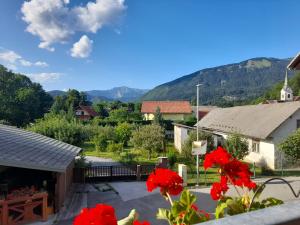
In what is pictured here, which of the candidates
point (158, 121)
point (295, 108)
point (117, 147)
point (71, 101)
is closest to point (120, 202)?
point (295, 108)

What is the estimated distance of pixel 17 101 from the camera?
224 feet

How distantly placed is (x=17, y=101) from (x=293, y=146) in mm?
60575

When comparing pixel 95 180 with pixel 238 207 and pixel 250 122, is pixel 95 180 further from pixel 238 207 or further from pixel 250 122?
pixel 238 207

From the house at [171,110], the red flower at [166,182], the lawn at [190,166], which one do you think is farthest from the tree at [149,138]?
the house at [171,110]

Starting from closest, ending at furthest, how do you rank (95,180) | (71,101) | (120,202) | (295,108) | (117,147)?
(120,202)
(95,180)
(295,108)
(117,147)
(71,101)

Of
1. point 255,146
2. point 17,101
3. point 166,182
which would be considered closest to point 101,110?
point 17,101

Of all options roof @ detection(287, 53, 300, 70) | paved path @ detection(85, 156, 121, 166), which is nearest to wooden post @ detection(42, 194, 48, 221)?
roof @ detection(287, 53, 300, 70)

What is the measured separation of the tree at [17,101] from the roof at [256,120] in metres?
41.9

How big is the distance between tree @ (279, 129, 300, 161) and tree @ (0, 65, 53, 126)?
51881 mm

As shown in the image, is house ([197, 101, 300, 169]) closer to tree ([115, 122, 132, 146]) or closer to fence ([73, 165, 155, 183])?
fence ([73, 165, 155, 183])

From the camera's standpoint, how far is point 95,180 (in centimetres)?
2061

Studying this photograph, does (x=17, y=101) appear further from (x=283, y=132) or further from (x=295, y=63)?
(x=295, y=63)

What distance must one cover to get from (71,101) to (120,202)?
7573 cm

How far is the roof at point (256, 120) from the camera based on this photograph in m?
25.5
